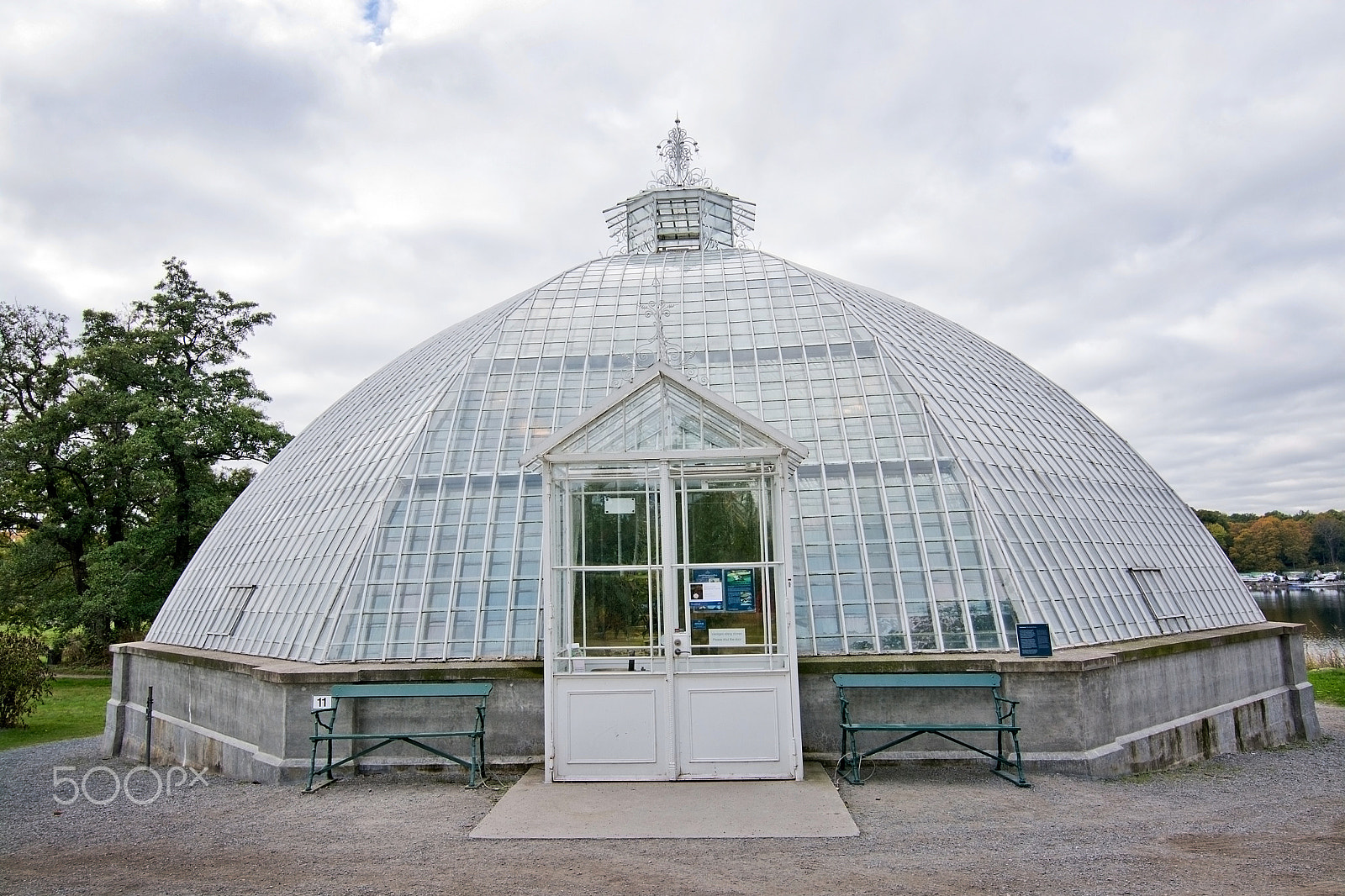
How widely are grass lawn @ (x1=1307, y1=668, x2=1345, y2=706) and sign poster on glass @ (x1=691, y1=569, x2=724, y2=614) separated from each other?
19.8m

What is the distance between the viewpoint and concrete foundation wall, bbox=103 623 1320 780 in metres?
12.2

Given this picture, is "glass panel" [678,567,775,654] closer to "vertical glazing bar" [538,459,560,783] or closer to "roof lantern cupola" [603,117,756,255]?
"vertical glazing bar" [538,459,560,783]

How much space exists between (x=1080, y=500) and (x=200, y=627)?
1838 cm

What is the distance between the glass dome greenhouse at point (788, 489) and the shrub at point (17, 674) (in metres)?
5.09

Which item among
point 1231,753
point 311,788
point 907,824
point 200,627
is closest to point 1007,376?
point 1231,753

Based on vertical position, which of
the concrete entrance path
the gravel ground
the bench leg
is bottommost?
the gravel ground

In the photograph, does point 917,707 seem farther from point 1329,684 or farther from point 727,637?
point 1329,684

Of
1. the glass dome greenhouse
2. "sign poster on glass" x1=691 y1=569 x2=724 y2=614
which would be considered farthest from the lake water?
"sign poster on glass" x1=691 y1=569 x2=724 y2=614

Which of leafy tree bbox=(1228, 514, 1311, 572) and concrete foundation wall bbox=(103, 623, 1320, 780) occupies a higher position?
leafy tree bbox=(1228, 514, 1311, 572)

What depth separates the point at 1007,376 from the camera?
21109mm

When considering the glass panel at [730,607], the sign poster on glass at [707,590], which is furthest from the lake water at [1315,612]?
the sign poster on glass at [707,590]

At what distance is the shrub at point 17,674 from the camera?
874 inches

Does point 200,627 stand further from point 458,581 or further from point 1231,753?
point 1231,753

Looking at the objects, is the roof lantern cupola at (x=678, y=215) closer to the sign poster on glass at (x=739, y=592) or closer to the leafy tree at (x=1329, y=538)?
the sign poster on glass at (x=739, y=592)
